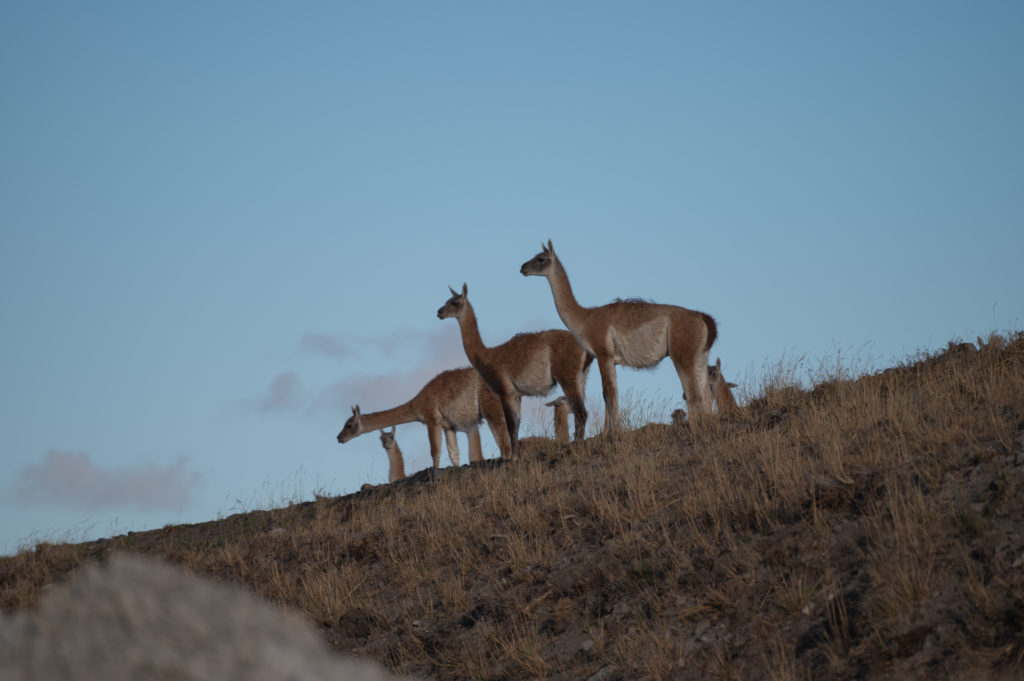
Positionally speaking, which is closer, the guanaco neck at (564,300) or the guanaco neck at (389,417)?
the guanaco neck at (564,300)

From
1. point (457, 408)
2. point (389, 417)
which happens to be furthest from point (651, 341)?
point (389, 417)

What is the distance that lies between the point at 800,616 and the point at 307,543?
→ 6.59m

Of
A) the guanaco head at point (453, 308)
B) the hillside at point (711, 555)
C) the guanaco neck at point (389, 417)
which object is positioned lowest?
the hillside at point (711, 555)

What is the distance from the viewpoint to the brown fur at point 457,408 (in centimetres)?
2092

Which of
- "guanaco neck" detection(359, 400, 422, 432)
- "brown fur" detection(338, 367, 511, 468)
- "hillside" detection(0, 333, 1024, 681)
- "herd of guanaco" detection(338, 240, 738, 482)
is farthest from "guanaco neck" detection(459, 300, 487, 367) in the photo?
"hillside" detection(0, 333, 1024, 681)

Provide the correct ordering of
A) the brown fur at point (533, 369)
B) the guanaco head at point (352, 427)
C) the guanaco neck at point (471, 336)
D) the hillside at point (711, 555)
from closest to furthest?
the hillside at point (711, 555), the brown fur at point (533, 369), the guanaco neck at point (471, 336), the guanaco head at point (352, 427)

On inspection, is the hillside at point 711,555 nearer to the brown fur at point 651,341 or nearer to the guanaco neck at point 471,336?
the brown fur at point 651,341

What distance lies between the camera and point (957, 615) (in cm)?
620

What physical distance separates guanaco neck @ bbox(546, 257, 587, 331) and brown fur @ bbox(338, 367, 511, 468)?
13.6 feet

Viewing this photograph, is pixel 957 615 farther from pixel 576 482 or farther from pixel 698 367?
pixel 698 367

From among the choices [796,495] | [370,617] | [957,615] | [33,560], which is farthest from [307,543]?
[957,615]

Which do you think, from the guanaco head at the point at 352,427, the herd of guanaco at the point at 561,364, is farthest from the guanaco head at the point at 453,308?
the guanaco head at the point at 352,427

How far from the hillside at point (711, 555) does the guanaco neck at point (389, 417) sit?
10.7 meters

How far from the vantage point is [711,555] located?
317 inches
